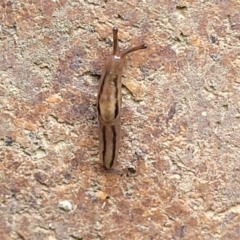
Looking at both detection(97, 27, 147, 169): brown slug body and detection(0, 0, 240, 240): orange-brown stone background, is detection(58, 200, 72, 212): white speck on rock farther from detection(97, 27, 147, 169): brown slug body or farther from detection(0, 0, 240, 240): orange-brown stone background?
detection(97, 27, 147, 169): brown slug body

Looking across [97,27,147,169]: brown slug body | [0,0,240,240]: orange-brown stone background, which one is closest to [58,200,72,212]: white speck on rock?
[0,0,240,240]: orange-brown stone background

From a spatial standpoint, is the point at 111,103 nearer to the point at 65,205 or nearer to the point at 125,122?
the point at 125,122

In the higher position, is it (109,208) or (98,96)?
(98,96)

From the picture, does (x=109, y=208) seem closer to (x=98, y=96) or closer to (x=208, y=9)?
(x=98, y=96)

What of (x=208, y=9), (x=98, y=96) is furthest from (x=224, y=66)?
(x=98, y=96)

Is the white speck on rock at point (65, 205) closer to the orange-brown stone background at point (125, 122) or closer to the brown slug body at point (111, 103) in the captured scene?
the orange-brown stone background at point (125, 122)

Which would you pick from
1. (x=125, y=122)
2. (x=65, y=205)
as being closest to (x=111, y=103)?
(x=125, y=122)

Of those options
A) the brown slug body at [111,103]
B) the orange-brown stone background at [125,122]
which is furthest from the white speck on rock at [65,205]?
the brown slug body at [111,103]
